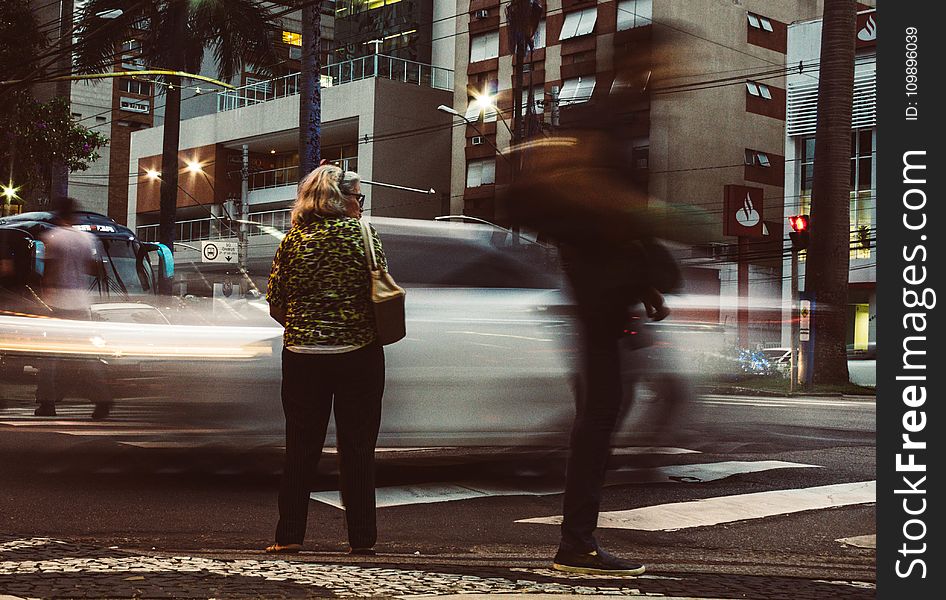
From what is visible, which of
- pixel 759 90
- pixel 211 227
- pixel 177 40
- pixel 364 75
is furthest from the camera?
pixel 211 227

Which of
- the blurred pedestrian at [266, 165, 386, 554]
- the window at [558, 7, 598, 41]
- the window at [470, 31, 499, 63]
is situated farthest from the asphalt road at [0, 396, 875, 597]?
the window at [470, 31, 499, 63]

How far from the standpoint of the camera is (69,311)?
7883 mm

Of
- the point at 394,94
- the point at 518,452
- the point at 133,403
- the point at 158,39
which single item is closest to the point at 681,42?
the point at 518,452

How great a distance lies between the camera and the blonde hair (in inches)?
187

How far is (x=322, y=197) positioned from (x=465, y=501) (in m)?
2.40

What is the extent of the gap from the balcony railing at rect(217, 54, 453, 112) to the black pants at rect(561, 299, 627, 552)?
161 ft

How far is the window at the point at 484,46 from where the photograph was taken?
5309cm

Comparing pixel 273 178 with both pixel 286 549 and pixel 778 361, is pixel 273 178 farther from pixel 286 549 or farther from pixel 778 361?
pixel 286 549

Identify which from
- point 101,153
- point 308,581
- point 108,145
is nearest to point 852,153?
point 308,581

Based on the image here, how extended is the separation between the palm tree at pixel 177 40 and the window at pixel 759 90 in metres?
29.1

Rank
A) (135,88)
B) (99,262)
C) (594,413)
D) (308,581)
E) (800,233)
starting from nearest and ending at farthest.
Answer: (308,581)
(594,413)
(99,262)
(800,233)
(135,88)

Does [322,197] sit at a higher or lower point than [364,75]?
lower

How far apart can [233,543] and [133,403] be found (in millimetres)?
2175

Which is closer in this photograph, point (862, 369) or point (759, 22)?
point (862, 369)
